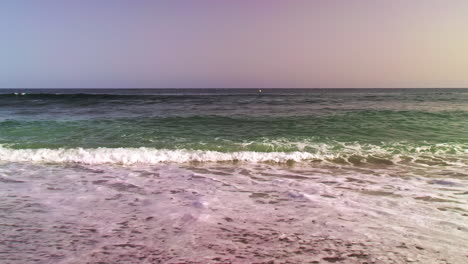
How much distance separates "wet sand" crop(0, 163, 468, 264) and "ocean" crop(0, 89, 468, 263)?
2cm

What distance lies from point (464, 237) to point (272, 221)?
2298 mm

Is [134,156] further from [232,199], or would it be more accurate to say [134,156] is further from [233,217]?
[233,217]

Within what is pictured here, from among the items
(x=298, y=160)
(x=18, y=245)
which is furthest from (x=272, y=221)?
(x=298, y=160)

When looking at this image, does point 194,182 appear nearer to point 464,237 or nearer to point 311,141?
point 464,237

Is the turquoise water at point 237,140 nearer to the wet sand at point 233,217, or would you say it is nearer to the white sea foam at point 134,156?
the white sea foam at point 134,156

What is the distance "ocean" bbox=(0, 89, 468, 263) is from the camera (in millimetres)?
3326

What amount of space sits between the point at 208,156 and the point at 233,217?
4.19 metres

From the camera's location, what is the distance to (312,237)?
362 centimetres

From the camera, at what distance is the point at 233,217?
14.0ft

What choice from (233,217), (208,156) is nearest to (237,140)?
(208,156)

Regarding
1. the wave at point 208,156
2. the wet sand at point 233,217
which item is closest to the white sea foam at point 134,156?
the wave at point 208,156

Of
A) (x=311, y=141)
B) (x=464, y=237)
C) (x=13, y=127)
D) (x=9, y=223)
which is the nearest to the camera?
(x=464, y=237)

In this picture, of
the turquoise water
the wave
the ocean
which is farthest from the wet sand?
the turquoise water

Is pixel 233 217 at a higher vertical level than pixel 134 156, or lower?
lower
